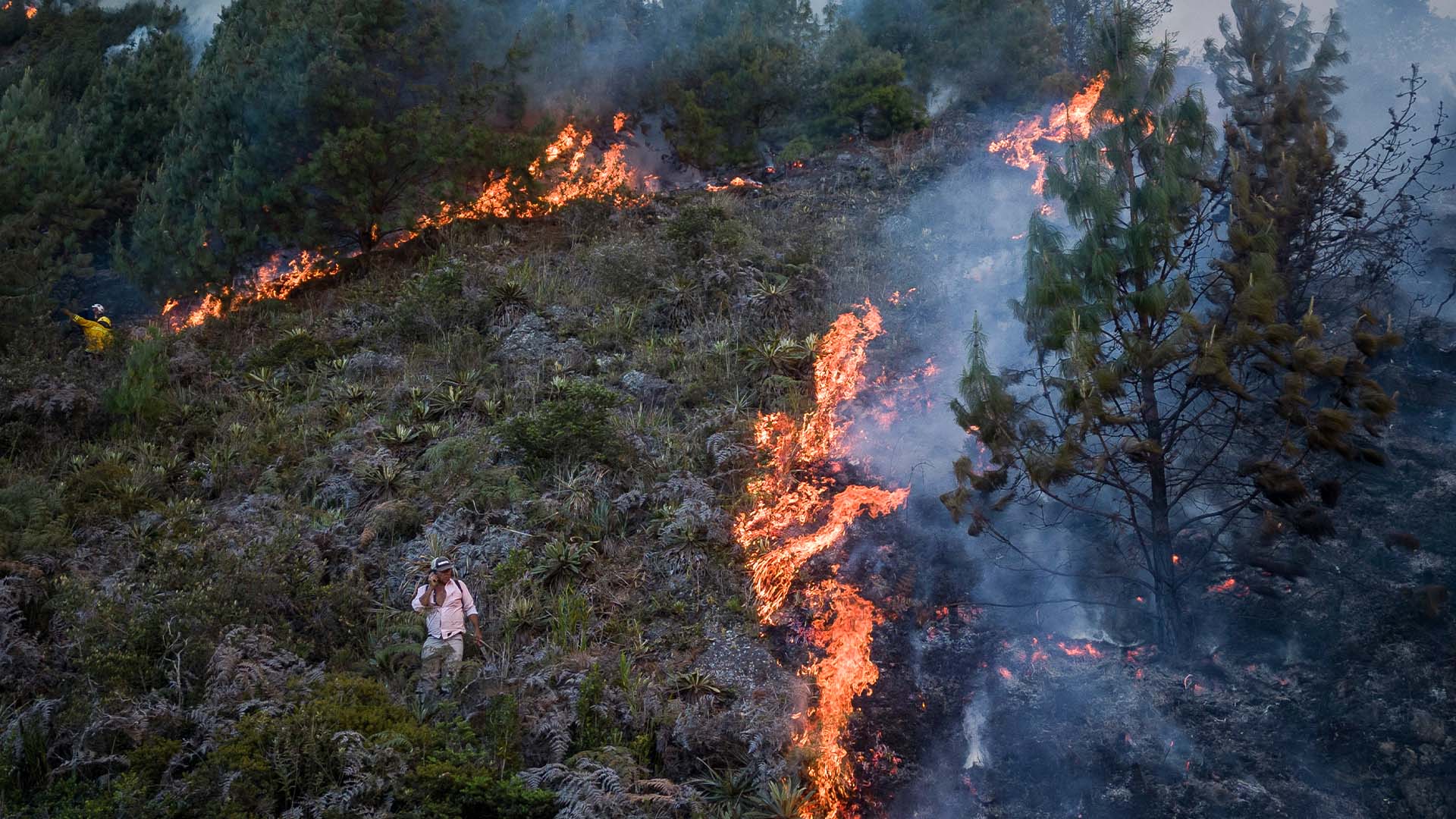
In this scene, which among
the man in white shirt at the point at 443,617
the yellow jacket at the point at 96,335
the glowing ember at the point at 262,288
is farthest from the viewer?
the glowing ember at the point at 262,288

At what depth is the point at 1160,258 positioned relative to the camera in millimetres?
7250

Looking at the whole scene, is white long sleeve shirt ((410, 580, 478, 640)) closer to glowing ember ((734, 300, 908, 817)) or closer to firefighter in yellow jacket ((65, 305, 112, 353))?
glowing ember ((734, 300, 908, 817))

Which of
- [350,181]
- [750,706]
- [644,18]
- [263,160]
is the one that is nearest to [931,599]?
[750,706]

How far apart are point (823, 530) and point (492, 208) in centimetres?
1009

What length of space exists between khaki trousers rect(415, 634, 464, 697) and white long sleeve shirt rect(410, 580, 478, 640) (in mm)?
59

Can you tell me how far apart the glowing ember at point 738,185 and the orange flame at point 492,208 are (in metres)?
1.51

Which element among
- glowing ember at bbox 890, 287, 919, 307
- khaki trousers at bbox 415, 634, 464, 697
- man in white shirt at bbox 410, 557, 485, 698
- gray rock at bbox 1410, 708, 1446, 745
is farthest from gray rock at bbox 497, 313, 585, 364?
gray rock at bbox 1410, 708, 1446, 745

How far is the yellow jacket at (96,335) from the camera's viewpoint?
1358 cm

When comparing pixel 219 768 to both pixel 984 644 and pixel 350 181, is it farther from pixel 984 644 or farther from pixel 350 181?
pixel 350 181

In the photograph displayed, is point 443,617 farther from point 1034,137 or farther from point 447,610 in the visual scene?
point 1034,137

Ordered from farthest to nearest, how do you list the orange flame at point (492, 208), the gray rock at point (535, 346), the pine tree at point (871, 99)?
1. the pine tree at point (871, 99)
2. the orange flame at point (492, 208)
3. the gray rock at point (535, 346)

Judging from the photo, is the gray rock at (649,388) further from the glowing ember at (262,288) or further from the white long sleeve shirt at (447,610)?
the glowing ember at (262,288)

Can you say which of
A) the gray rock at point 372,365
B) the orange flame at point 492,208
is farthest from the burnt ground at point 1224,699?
the orange flame at point 492,208

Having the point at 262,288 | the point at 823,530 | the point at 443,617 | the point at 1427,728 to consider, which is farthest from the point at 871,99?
the point at 1427,728
